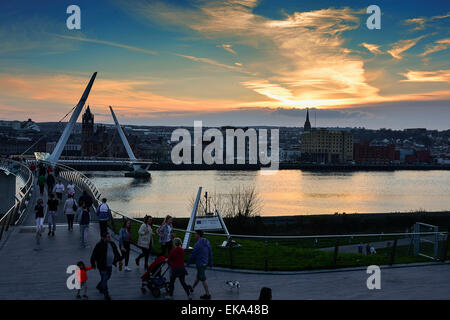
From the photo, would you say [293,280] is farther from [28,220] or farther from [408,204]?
[408,204]

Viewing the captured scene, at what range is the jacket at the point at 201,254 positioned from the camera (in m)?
7.24

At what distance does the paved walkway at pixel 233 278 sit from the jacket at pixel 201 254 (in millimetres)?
477

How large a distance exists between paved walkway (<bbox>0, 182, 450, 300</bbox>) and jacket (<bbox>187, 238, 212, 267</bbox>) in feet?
1.56

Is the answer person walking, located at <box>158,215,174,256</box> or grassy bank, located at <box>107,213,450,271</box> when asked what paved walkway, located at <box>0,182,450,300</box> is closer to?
grassy bank, located at <box>107,213,450,271</box>

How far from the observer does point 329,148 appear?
185 m

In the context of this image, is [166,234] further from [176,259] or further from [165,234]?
[176,259]

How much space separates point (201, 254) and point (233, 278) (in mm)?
1226

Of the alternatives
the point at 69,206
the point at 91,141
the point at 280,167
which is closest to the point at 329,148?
the point at 280,167

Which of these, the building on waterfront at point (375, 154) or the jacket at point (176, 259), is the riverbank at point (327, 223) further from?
the building on waterfront at point (375, 154)

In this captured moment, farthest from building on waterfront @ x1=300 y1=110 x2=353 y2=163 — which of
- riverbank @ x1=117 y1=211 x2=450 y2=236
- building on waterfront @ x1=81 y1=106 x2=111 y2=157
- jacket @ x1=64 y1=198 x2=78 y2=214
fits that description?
jacket @ x1=64 y1=198 x2=78 y2=214

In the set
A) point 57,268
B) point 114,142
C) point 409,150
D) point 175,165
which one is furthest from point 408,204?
point 409,150

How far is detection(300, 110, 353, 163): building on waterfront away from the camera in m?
180

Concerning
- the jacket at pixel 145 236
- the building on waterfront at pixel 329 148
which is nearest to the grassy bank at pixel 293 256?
the jacket at pixel 145 236
